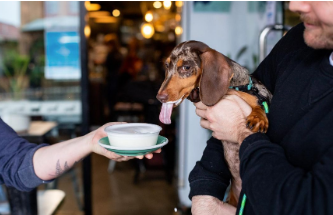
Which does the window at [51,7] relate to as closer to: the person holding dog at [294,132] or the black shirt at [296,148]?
the person holding dog at [294,132]

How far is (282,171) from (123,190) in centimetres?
342

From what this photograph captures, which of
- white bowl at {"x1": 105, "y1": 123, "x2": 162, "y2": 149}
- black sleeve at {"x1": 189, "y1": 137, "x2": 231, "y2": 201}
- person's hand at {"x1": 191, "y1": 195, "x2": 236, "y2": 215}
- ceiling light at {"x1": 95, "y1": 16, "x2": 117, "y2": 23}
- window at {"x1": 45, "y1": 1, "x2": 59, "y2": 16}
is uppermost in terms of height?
ceiling light at {"x1": 95, "y1": 16, "x2": 117, "y2": 23}

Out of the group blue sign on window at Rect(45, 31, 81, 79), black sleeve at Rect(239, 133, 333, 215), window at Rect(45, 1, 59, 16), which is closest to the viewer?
black sleeve at Rect(239, 133, 333, 215)

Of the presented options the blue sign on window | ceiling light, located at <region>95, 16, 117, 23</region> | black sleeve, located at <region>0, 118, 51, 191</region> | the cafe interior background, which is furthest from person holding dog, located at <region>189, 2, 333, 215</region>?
ceiling light, located at <region>95, 16, 117, 23</region>

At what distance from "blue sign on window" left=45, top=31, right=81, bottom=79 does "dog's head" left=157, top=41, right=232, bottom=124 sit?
2.47 metres

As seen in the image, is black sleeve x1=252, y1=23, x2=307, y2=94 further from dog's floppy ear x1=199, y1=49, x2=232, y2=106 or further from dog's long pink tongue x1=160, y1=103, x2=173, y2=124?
dog's long pink tongue x1=160, y1=103, x2=173, y2=124

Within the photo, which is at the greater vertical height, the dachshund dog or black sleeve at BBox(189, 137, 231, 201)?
the dachshund dog

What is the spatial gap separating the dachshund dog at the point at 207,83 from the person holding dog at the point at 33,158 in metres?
0.32

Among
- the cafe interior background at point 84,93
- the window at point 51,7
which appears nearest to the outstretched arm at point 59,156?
the cafe interior background at point 84,93

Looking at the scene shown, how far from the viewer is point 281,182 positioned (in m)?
0.87

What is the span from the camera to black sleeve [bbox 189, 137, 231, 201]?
1.26 metres

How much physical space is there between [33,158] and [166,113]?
1.93 feet

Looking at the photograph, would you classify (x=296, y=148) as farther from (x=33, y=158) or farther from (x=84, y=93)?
(x=84, y=93)

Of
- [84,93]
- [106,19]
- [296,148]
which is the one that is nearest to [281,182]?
[296,148]
